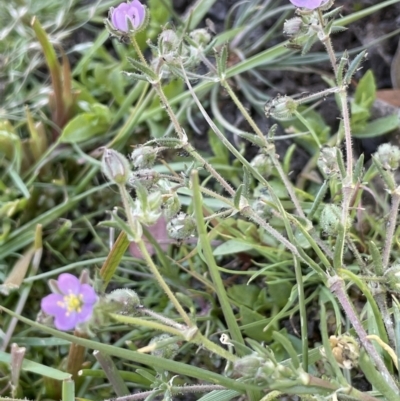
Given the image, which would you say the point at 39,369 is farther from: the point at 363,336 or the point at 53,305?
the point at 363,336

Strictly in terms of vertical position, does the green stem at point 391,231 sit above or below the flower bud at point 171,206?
below

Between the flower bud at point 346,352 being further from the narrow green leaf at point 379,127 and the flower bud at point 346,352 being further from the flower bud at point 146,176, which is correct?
the narrow green leaf at point 379,127

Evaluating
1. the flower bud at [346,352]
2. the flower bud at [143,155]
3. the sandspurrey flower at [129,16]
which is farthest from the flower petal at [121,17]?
the flower bud at [346,352]

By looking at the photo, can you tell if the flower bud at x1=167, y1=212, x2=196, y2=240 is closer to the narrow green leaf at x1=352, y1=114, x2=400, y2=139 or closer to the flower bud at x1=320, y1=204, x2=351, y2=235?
the flower bud at x1=320, y1=204, x2=351, y2=235

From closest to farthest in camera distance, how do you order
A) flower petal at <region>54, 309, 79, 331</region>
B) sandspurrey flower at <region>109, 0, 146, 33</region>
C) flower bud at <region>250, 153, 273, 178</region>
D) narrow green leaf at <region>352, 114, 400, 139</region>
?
flower petal at <region>54, 309, 79, 331</region> < sandspurrey flower at <region>109, 0, 146, 33</region> < flower bud at <region>250, 153, 273, 178</region> < narrow green leaf at <region>352, 114, 400, 139</region>

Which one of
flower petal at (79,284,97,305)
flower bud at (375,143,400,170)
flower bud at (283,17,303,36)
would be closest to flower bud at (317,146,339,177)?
flower bud at (375,143,400,170)

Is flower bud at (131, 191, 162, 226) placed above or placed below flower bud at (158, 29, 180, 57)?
below

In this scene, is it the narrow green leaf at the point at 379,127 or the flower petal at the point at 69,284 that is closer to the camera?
the flower petal at the point at 69,284

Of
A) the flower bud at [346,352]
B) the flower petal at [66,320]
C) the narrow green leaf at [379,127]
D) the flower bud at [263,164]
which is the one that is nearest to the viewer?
the flower petal at [66,320]

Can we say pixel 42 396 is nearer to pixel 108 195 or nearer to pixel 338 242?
pixel 108 195
